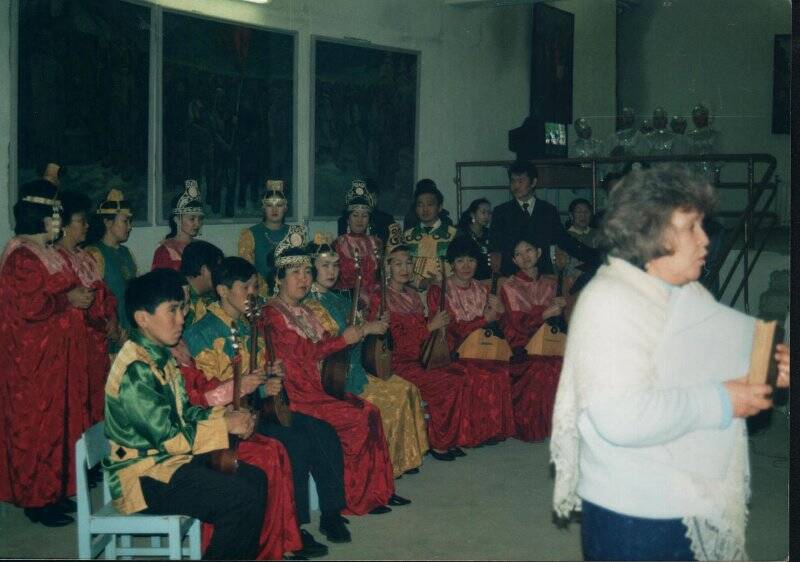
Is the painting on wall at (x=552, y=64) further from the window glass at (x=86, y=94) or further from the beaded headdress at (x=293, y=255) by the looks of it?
the beaded headdress at (x=293, y=255)

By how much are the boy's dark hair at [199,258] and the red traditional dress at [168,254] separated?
0.69 meters

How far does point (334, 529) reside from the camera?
3.86m

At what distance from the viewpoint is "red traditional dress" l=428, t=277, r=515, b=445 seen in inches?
209

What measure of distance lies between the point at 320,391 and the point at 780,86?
6.58m

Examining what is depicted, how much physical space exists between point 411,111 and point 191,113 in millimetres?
2562

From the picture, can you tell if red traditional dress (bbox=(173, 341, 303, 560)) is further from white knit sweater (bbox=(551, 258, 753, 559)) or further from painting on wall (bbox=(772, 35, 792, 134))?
painting on wall (bbox=(772, 35, 792, 134))

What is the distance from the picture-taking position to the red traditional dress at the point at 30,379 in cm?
399

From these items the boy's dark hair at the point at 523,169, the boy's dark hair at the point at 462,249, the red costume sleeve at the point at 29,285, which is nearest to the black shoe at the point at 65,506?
the red costume sleeve at the point at 29,285

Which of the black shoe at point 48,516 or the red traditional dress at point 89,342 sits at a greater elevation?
the red traditional dress at point 89,342

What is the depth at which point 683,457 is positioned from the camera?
1850mm

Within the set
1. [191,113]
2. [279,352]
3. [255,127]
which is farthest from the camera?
[255,127]

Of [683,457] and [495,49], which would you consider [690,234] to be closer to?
[683,457]

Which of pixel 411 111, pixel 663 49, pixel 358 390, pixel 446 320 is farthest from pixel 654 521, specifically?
pixel 663 49

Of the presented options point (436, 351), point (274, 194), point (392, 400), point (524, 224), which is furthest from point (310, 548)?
point (524, 224)
